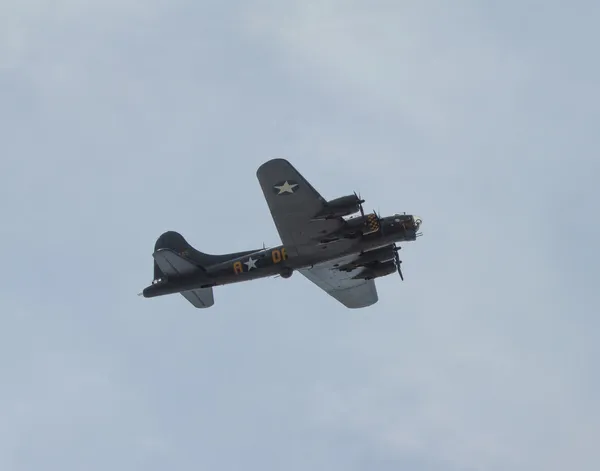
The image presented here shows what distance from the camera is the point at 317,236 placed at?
44094mm

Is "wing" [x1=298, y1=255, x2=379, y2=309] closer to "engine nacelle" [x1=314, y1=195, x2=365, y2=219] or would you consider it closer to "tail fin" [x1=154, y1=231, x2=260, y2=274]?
"tail fin" [x1=154, y1=231, x2=260, y2=274]

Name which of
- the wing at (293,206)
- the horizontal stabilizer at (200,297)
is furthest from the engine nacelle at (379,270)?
the horizontal stabilizer at (200,297)

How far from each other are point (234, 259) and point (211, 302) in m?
3.02

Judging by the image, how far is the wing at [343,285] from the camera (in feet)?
160

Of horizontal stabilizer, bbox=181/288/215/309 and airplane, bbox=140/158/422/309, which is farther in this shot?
horizontal stabilizer, bbox=181/288/215/309

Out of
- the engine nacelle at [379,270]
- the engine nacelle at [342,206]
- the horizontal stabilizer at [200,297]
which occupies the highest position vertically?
the engine nacelle at [342,206]

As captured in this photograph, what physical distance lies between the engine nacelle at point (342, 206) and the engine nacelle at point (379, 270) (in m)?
5.75

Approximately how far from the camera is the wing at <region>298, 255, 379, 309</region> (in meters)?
48.8

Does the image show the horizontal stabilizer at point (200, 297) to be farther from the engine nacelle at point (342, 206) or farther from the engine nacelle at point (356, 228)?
the engine nacelle at point (342, 206)

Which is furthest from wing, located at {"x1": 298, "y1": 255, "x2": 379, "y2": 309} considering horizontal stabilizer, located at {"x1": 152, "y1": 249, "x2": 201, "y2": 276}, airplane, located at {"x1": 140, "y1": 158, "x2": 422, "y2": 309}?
horizontal stabilizer, located at {"x1": 152, "y1": 249, "x2": 201, "y2": 276}

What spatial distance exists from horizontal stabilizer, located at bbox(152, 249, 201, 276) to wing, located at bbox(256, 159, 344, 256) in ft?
15.5

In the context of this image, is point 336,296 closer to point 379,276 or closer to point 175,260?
point 379,276

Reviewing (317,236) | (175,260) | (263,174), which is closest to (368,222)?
(317,236)

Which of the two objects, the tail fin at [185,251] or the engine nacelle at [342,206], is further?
the tail fin at [185,251]
